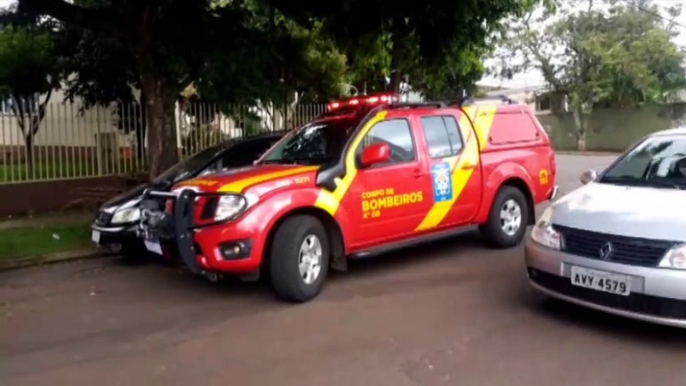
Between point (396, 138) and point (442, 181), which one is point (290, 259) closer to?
point (396, 138)

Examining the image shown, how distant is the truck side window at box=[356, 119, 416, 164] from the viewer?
22.2 ft

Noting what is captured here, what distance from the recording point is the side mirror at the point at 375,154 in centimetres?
635

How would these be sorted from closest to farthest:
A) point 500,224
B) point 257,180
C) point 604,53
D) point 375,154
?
point 257,180 < point 375,154 < point 500,224 < point 604,53

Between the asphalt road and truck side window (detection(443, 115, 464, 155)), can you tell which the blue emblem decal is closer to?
truck side window (detection(443, 115, 464, 155))

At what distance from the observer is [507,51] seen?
34688 millimetres

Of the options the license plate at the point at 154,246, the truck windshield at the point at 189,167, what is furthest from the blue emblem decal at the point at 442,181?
the truck windshield at the point at 189,167

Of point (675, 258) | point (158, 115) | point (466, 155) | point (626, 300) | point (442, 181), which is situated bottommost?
point (626, 300)

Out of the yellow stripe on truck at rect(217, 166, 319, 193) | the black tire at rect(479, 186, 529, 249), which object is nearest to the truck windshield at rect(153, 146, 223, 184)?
the yellow stripe on truck at rect(217, 166, 319, 193)

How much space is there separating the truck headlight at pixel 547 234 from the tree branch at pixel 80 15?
722 cm

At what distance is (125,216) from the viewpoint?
7.66m

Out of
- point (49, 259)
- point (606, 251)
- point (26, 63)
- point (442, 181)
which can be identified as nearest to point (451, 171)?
point (442, 181)

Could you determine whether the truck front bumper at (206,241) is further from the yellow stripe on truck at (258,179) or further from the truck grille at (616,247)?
the truck grille at (616,247)

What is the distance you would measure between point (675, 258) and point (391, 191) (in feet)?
9.34

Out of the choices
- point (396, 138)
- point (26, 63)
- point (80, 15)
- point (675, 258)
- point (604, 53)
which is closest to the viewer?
point (675, 258)
